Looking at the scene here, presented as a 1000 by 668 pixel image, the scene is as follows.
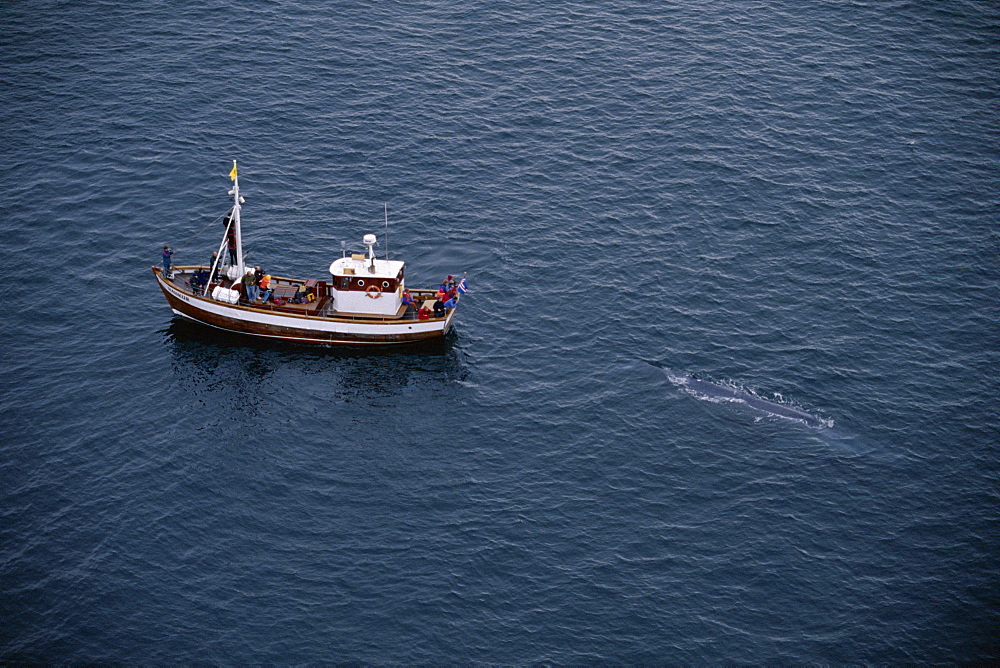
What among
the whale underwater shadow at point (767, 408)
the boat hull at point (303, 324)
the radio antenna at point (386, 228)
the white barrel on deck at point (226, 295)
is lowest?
the whale underwater shadow at point (767, 408)

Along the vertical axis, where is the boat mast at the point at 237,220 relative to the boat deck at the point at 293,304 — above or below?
above

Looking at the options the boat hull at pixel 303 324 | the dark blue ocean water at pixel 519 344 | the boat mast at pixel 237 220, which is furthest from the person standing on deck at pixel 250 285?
the dark blue ocean water at pixel 519 344

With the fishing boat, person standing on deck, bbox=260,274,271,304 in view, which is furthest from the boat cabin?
person standing on deck, bbox=260,274,271,304

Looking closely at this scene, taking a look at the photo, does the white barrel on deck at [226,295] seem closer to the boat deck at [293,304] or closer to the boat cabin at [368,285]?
the boat deck at [293,304]

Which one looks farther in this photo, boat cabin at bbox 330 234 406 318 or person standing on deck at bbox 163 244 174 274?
person standing on deck at bbox 163 244 174 274

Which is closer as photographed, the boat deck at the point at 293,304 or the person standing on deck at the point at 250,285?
the boat deck at the point at 293,304

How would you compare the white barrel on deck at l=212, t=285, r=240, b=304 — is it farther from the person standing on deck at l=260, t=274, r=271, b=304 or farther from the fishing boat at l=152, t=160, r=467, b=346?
the person standing on deck at l=260, t=274, r=271, b=304

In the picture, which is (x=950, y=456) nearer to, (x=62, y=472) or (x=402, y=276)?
(x=402, y=276)
